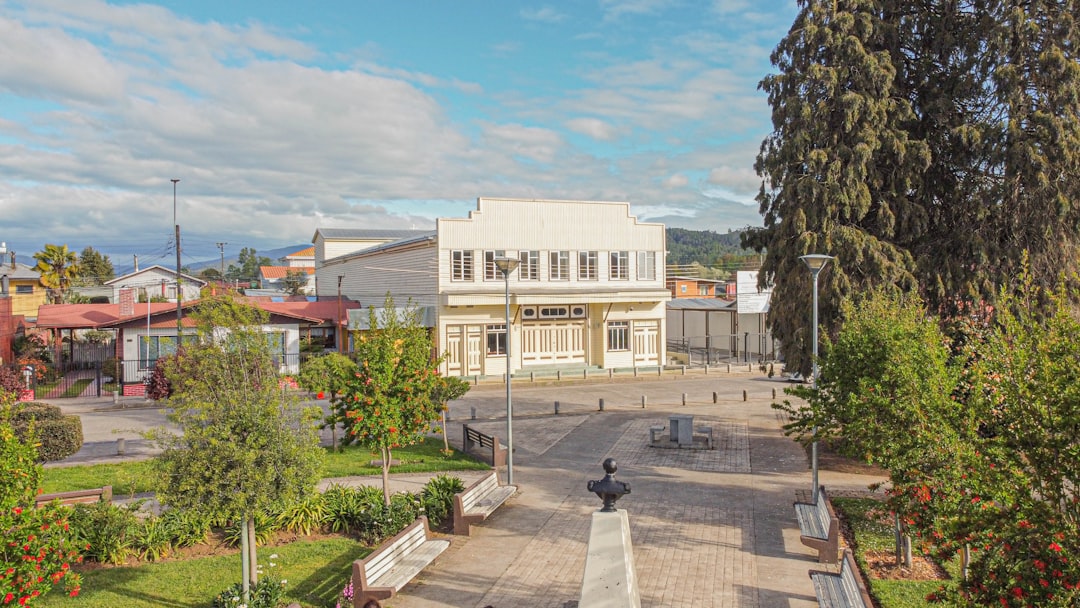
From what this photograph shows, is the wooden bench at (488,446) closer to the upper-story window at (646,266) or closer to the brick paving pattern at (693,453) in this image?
the brick paving pattern at (693,453)

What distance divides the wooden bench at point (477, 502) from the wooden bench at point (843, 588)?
592 centimetres

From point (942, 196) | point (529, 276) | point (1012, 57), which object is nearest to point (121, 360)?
point (529, 276)

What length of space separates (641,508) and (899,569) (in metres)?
4.99

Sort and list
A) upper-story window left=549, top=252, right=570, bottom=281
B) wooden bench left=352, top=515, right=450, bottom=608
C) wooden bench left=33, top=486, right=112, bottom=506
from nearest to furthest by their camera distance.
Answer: wooden bench left=352, top=515, right=450, bottom=608, wooden bench left=33, top=486, right=112, bottom=506, upper-story window left=549, top=252, right=570, bottom=281

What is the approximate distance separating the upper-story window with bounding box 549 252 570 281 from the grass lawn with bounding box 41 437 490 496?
18.8 meters

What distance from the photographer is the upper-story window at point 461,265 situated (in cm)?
3666

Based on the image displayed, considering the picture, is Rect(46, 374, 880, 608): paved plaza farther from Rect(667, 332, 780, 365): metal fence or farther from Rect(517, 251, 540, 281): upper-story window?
Rect(667, 332, 780, 365): metal fence

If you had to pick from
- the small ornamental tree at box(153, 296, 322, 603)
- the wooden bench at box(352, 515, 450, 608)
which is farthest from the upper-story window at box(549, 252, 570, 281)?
the small ornamental tree at box(153, 296, 322, 603)

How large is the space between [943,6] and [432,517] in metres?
18.1

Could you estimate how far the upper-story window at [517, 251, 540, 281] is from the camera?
38000mm

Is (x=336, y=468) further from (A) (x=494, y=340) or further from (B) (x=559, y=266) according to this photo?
(B) (x=559, y=266)

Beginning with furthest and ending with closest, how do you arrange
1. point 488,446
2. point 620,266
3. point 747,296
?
point 747,296 → point 620,266 → point 488,446

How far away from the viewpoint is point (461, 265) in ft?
121

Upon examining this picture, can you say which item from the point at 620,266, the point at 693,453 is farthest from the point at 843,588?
the point at 620,266
